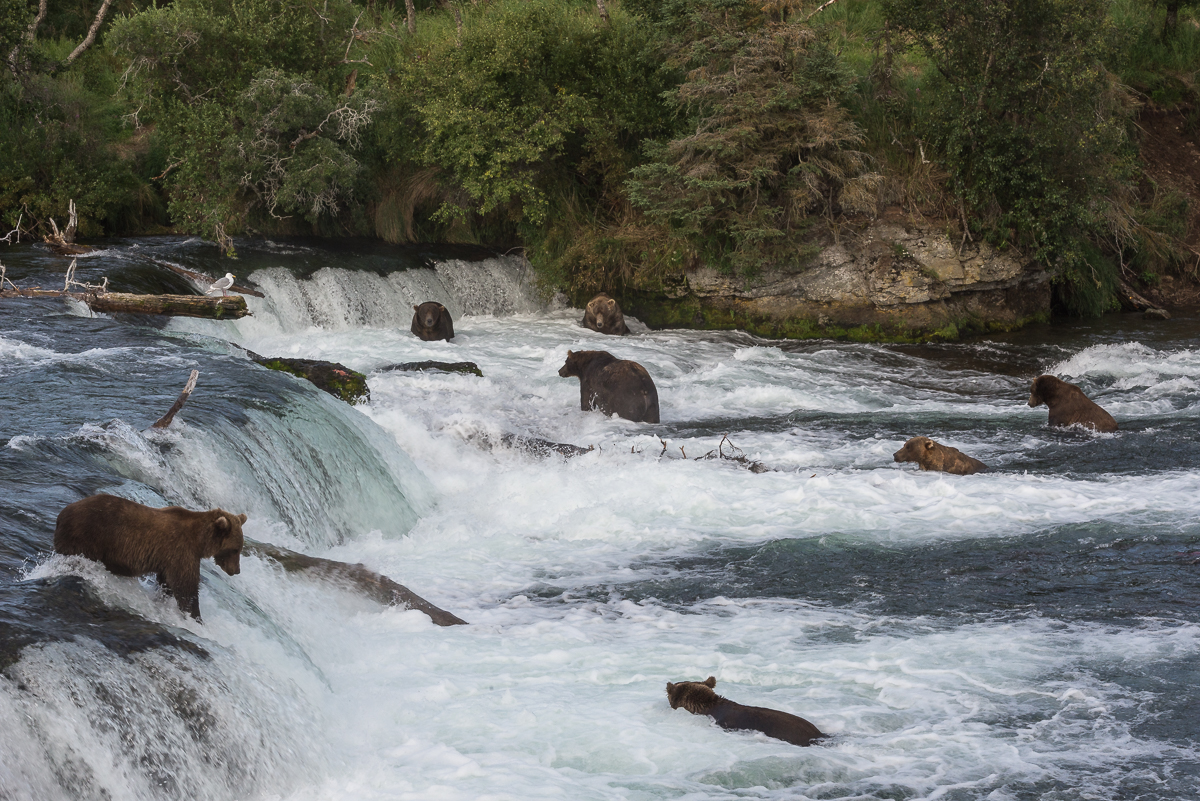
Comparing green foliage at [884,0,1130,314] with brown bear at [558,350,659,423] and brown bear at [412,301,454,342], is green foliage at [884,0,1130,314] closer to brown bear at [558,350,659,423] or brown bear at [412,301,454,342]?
brown bear at [558,350,659,423]

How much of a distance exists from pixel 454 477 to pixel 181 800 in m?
5.75

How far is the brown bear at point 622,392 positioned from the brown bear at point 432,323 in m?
4.48

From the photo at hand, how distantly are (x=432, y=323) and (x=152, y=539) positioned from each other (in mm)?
11703

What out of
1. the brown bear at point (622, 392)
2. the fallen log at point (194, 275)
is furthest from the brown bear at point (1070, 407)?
the fallen log at point (194, 275)

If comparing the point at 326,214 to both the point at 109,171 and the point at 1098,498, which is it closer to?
the point at 109,171

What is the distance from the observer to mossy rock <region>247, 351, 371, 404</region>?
38.0 ft

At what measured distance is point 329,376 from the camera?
464 inches

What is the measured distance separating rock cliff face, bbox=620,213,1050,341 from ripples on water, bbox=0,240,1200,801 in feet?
16.0

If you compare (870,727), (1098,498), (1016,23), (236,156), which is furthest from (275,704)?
(1016,23)

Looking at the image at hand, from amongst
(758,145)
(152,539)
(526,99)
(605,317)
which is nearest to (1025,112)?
(758,145)

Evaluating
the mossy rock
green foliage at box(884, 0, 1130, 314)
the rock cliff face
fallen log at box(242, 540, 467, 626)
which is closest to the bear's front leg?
fallen log at box(242, 540, 467, 626)

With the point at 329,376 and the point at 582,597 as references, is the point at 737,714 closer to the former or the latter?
the point at 582,597

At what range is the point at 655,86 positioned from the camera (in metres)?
19.7

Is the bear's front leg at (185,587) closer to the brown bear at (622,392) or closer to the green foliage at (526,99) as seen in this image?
the brown bear at (622,392)
